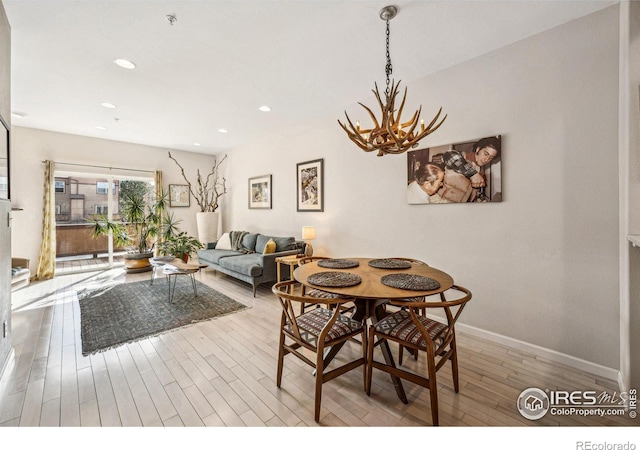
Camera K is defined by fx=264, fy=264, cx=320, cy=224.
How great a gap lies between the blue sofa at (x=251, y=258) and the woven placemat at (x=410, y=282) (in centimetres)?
253

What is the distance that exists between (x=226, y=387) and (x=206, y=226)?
16.7 ft

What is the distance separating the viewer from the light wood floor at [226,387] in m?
1.64

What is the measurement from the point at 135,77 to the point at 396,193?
3.39m

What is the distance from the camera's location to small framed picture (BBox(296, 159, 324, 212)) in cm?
433

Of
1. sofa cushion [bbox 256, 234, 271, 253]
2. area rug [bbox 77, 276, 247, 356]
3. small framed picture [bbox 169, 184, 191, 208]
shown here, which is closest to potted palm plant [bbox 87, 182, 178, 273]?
small framed picture [bbox 169, 184, 191, 208]

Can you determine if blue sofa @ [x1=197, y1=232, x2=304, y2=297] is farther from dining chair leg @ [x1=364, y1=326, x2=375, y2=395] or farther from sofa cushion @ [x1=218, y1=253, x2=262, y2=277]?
dining chair leg @ [x1=364, y1=326, x2=375, y2=395]

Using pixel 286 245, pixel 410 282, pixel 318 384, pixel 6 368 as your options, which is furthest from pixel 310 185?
pixel 6 368

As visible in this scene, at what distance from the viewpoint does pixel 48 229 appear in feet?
16.6

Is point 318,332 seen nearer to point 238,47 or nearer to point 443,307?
point 443,307

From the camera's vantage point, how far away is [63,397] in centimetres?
183
